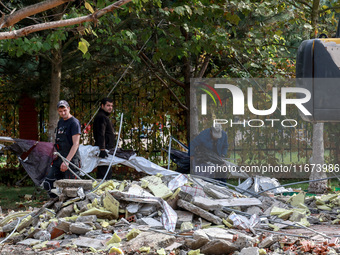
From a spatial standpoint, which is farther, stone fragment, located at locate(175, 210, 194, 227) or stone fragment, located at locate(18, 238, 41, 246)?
stone fragment, located at locate(175, 210, 194, 227)

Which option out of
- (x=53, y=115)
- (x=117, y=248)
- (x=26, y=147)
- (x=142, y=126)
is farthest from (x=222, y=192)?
(x=142, y=126)

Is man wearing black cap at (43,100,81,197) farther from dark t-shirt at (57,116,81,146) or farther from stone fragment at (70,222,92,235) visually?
stone fragment at (70,222,92,235)

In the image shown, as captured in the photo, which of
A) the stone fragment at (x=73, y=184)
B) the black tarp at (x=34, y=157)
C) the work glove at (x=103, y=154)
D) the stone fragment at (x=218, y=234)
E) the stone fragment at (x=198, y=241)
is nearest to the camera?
A: the stone fragment at (x=198, y=241)

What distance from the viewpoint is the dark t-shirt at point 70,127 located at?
24.1 ft

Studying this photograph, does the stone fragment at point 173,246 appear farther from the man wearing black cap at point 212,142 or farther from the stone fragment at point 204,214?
the man wearing black cap at point 212,142

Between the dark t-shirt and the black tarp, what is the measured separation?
1543mm

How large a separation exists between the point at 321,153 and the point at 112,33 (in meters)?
4.93

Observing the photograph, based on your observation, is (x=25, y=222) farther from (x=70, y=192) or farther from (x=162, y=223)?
(x=162, y=223)

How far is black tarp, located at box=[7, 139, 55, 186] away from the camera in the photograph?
8.76m

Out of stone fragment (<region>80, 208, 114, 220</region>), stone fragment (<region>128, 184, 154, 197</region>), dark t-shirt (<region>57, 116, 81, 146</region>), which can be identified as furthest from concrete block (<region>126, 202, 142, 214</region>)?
dark t-shirt (<region>57, 116, 81, 146</region>)

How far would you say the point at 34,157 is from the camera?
8828 millimetres

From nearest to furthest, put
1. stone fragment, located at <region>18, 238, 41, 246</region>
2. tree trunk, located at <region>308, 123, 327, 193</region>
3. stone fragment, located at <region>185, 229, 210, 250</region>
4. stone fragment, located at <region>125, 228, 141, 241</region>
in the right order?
1. stone fragment, located at <region>185, 229, 210, 250</region>
2. stone fragment, located at <region>125, 228, 141, 241</region>
3. stone fragment, located at <region>18, 238, 41, 246</region>
4. tree trunk, located at <region>308, 123, 327, 193</region>

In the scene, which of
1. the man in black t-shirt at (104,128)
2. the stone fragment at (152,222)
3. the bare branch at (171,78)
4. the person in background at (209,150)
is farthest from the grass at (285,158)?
the stone fragment at (152,222)

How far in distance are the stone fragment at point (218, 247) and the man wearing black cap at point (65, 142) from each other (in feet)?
9.42
